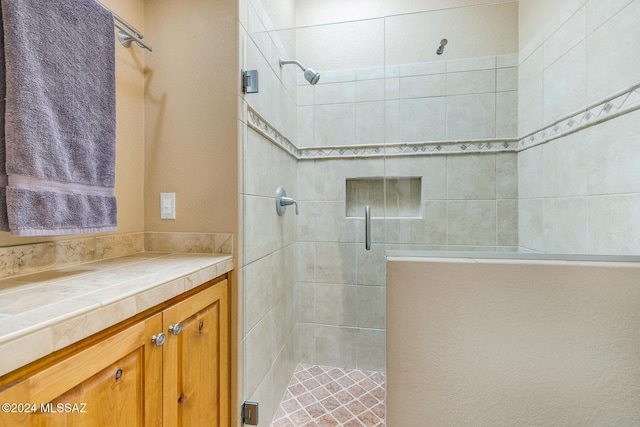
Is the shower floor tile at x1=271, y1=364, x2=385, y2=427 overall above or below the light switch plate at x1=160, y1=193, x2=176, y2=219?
below

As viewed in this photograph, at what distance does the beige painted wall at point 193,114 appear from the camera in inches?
46.6

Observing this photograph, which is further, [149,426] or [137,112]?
[137,112]

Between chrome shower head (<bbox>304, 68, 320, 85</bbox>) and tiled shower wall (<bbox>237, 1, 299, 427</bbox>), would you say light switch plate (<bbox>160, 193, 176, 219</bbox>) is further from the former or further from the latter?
chrome shower head (<bbox>304, 68, 320, 85</bbox>)

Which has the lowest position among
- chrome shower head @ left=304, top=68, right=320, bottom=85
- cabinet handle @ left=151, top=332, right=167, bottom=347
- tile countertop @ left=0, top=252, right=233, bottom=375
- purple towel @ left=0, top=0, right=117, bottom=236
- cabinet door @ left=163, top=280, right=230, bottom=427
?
→ cabinet door @ left=163, top=280, right=230, bottom=427

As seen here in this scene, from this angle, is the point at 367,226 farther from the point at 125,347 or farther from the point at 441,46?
the point at 125,347

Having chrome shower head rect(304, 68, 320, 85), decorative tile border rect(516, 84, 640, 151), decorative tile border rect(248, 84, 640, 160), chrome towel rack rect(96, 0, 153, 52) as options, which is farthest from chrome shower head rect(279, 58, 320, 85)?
decorative tile border rect(516, 84, 640, 151)

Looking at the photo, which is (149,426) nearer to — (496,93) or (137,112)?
(137,112)

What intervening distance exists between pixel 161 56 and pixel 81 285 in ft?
3.28

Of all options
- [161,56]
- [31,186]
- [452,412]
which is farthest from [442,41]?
[31,186]

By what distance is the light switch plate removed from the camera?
48.6 inches

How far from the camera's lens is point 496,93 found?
154cm

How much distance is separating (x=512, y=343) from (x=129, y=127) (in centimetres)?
167

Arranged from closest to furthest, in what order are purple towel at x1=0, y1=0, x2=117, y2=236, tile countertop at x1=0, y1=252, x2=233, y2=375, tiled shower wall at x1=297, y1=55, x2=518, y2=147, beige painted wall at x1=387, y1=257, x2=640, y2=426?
1. tile countertop at x1=0, y1=252, x2=233, y2=375
2. purple towel at x1=0, y1=0, x2=117, y2=236
3. beige painted wall at x1=387, y1=257, x2=640, y2=426
4. tiled shower wall at x1=297, y1=55, x2=518, y2=147

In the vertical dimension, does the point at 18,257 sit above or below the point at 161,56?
below
